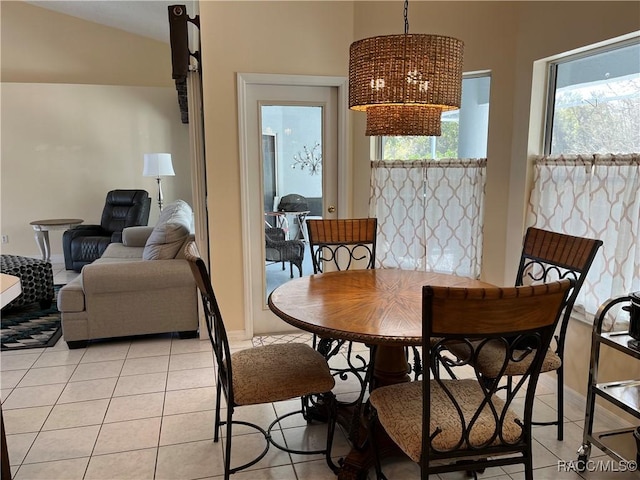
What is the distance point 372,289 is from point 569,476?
119cm

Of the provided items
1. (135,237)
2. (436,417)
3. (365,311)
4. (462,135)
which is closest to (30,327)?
(135,237)

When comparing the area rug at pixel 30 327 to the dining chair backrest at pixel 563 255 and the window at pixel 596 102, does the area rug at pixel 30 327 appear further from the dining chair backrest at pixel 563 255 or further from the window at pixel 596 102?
the window at pixel 596 102

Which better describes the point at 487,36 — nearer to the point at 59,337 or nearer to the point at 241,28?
the point at 241,28

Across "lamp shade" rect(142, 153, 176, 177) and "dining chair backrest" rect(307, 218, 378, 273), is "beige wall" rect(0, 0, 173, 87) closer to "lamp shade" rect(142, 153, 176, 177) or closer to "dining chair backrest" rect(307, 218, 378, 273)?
"lamp shade" rect(142, 153, 176, 177)

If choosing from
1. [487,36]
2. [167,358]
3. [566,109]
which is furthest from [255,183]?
[566,109]

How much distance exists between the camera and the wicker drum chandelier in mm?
1906

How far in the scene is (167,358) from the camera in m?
3.35

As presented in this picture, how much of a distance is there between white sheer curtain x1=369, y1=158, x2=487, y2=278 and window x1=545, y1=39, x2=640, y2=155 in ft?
1.87

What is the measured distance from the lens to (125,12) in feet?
19.8

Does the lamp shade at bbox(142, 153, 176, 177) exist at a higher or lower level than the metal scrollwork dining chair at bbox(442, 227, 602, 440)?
higher

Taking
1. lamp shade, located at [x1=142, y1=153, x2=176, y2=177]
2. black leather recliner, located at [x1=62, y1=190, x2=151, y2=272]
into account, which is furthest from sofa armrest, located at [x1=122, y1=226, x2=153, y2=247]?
lamp shade, located at [x1=142, y1=153, x2=176, y2=177]

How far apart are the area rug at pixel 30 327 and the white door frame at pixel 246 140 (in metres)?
1.55

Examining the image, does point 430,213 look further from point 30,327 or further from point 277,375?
point 30,327

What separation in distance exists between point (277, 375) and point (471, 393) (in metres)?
0.79
